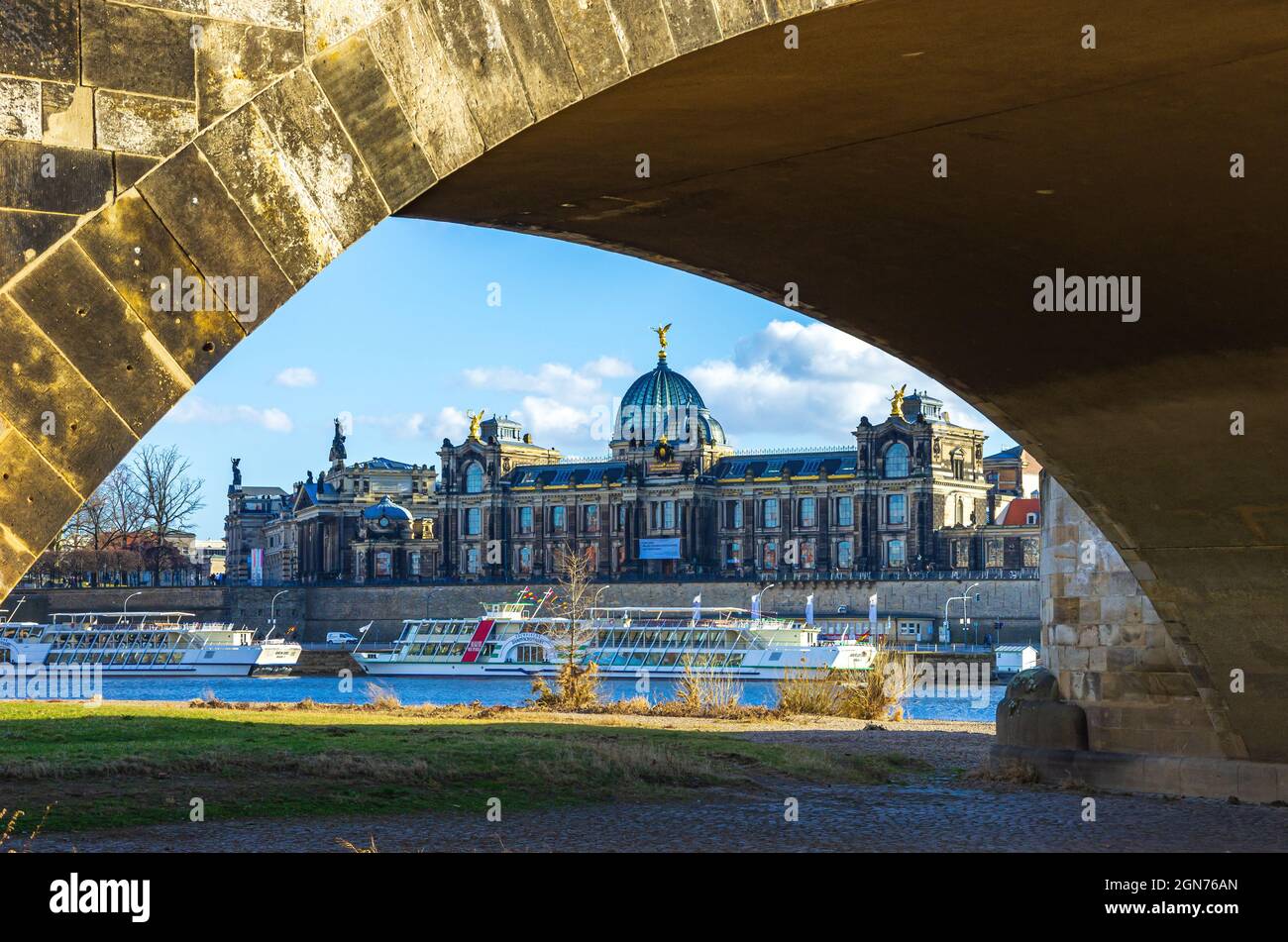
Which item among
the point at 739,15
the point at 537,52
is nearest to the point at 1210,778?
the point at 739,15

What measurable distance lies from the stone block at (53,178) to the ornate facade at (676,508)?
4787 inches

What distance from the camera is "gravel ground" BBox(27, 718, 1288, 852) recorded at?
14.7 meters

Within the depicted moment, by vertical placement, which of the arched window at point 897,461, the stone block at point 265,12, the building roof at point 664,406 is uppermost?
the building roof at point 664,406

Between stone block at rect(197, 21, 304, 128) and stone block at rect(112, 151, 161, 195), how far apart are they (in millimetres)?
201

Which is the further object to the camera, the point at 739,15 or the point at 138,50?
the point at 739,15

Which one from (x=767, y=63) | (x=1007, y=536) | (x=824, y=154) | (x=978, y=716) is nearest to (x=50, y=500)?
(x=767, y=63)

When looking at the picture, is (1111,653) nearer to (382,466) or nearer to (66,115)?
(66,115)

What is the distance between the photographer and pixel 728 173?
8852mm

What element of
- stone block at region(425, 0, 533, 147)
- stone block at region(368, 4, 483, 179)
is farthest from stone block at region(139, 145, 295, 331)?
stone block at region(425, 0, 533, 147)

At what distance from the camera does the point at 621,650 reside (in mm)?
85188

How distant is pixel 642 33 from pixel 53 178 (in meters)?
1.86

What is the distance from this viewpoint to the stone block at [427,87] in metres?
4.84

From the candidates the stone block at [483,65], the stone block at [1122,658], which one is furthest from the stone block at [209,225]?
the stone block at [1122,658]

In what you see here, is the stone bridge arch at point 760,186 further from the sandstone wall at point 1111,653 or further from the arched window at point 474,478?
the arched window at point 474,478
